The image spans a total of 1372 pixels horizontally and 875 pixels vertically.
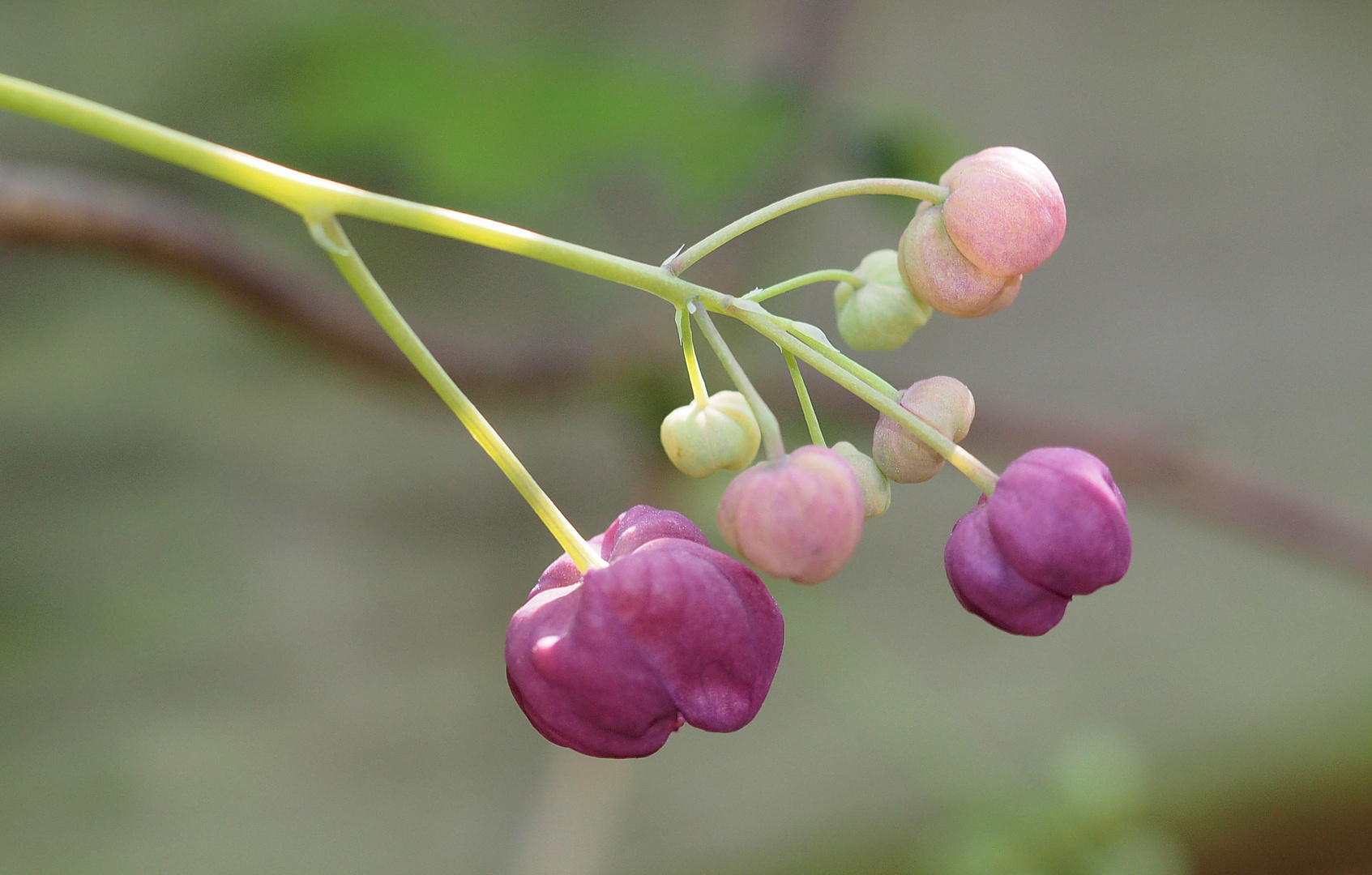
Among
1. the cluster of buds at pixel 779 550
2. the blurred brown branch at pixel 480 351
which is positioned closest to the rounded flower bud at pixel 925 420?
the cluster of buds at pixel 779 550

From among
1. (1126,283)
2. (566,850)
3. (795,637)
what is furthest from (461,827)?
(1126,283)

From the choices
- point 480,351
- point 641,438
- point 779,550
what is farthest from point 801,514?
point 641,438

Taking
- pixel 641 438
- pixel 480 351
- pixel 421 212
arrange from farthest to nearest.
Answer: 1. pixel 641 438
2. pixel 480 351
3. pixel 421 212

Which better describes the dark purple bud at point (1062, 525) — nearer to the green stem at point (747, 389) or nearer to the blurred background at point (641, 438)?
the green stem at point (747, 389)

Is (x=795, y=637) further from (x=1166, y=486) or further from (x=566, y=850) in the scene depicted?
(x=1166, y=486)

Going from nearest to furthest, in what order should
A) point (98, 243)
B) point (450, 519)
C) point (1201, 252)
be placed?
point (98, 243), point (450, 519), point (1201, 252)

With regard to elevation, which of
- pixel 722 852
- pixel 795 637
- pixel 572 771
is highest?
pixel 795 637

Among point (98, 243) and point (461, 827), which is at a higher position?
point (98, 243)

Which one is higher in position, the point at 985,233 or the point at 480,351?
the point at 985,233

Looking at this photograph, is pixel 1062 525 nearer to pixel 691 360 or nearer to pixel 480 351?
pixel 691 360
